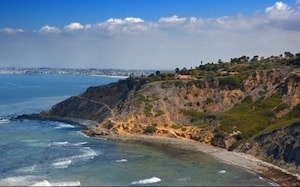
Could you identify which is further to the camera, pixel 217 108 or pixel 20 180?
pixel 217 108

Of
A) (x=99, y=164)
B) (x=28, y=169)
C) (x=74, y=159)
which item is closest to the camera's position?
(x=28, y=169)

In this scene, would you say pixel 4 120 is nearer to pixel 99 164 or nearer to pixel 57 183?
pixel 99 164

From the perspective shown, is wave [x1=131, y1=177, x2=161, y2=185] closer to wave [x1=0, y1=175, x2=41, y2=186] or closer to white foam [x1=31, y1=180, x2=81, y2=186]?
white foam [x1=31, y1=180, x2=81, y2=186]

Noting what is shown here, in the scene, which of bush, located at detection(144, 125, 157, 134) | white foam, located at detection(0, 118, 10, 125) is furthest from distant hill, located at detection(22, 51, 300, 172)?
white foam, located at detection(0, 118, 10, 125)

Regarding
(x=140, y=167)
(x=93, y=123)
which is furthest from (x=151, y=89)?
(x=140, y=167)

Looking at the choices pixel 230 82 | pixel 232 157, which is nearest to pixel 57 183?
pixel 232 157

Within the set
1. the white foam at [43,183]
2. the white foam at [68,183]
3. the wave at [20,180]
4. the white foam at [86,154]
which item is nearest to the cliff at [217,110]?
the white foam at [86,154]
